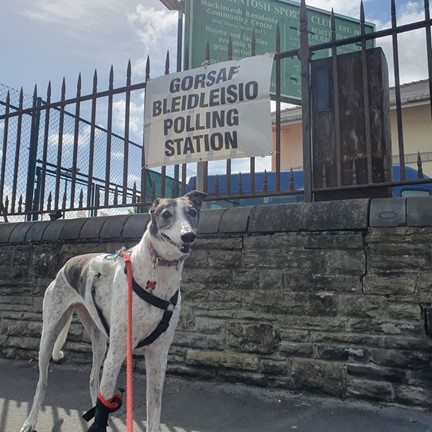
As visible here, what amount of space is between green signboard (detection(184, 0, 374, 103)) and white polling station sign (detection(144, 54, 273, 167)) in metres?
2.29

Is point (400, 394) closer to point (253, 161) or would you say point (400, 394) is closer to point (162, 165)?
point (253, 161)

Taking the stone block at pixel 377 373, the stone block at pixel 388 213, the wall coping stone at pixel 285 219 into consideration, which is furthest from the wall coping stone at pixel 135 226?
the stone block at pixel 377 373

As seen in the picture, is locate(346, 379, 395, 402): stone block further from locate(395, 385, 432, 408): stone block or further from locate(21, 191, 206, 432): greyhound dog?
locate(21, 191, 206, 432): greyhound dog

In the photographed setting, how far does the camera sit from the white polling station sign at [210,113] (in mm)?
4309

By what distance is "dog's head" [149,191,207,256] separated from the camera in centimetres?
233

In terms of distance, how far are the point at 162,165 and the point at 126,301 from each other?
94.5 inches

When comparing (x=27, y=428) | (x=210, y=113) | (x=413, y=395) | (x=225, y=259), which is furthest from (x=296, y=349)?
(x=210, y=113)

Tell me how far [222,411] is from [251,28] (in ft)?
22.8

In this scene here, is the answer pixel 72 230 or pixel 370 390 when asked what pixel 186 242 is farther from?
pixel 72 230

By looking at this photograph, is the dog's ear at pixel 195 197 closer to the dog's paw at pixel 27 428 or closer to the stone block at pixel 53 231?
the dog's paw at pixel 27 428

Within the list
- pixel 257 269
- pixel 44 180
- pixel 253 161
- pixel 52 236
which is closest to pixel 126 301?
pixel 257 269

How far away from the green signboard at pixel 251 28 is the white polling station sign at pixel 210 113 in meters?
2.29

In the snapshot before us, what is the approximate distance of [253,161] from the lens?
430 centimetres

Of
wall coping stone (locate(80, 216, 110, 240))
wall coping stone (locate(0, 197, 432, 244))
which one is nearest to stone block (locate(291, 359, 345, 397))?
wall coping stone (locate(0, 197, 432, 244))
